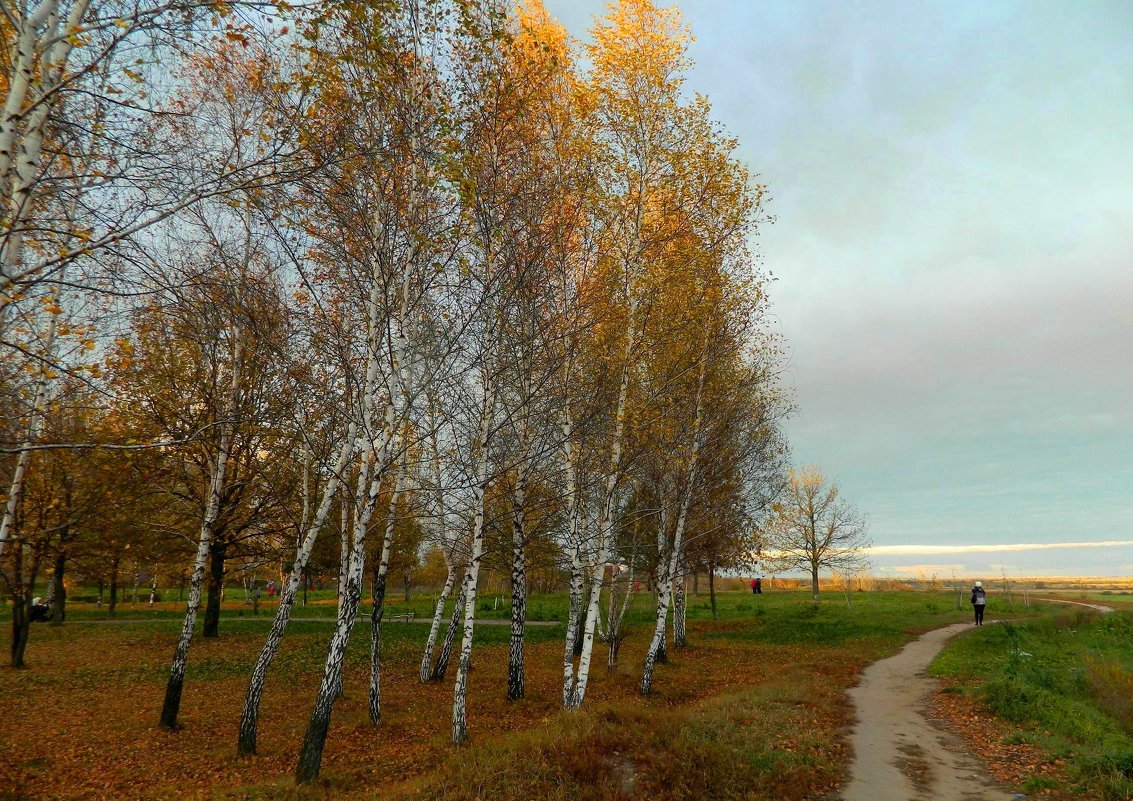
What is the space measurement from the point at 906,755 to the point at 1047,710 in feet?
16.3

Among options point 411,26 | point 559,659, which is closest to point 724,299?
point 411,26

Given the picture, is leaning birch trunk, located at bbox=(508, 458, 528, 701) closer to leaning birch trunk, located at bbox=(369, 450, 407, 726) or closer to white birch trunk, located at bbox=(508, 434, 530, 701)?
white birch trunk, located at bbox=(508, 434, 530, 701)

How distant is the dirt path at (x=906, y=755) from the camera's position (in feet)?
28.6

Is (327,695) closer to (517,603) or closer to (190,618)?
(190,618)

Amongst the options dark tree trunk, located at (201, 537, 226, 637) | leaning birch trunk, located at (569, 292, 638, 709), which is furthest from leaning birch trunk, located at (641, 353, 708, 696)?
dark tree trunk, located at (201, 537, 226, 637)

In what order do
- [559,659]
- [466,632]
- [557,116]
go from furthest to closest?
1. [559,659]
2. [557,116]
3. [466,632]

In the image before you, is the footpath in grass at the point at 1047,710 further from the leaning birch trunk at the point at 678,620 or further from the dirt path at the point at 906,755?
the leaning birch trunk at the point at 678,620

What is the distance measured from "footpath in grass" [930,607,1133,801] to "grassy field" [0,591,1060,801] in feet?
8.88

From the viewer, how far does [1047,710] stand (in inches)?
507

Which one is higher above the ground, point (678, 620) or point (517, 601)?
point (517, 601)

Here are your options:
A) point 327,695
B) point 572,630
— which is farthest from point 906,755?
point 327,695

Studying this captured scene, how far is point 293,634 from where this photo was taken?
26.5 m

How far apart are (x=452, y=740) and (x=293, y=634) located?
18.9 meters

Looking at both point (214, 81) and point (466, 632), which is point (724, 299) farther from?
point (214, 81)
